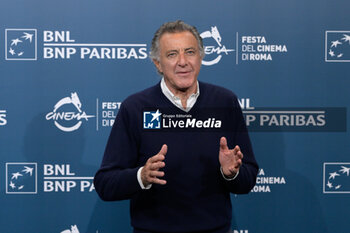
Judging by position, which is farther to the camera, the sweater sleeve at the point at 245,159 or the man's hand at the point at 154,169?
the sweater sleeve at the point at 245,159

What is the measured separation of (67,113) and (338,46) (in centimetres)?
167

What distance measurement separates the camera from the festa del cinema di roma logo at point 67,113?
8.36 ft

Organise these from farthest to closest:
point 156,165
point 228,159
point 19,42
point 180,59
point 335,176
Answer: point 335,176, point 19,42, point 180,59, point 228,159, point 156,165

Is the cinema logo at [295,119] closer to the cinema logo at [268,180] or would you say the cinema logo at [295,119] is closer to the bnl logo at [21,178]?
the cinema logo at [268,180]

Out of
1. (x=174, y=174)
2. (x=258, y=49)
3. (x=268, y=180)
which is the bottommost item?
(x=268, y=180)

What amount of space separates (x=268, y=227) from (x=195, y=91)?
50.9 inches

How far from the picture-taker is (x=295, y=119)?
8.52 ft

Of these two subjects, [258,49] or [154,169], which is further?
[258,49]

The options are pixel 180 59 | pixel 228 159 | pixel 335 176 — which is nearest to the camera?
pixel 228 159

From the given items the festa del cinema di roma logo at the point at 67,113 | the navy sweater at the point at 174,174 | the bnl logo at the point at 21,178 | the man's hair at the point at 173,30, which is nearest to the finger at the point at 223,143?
the navy sweater at the point at 174,174

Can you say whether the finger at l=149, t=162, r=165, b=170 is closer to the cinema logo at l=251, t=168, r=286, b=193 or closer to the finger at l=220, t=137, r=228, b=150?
the finger at l=220, t=137, r=228, b=150

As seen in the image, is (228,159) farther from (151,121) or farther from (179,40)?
(179,40)

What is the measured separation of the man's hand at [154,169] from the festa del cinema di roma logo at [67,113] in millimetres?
1156

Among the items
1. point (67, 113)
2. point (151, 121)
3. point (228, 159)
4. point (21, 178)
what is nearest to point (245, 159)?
point (228, 159)
